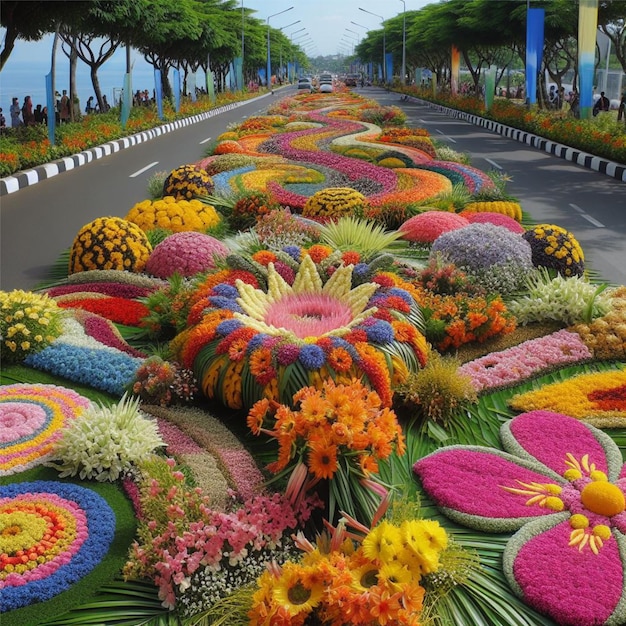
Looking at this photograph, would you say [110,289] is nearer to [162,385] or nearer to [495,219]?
[162,385]

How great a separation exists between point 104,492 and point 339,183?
9.50 m

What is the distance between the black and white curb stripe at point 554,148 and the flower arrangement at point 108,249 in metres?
11.2

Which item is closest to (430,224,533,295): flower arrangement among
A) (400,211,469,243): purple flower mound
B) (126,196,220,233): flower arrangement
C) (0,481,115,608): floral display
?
(400,211,469,243): purple flower mound

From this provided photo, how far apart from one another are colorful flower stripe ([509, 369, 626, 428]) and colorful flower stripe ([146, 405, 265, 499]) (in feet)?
6.40

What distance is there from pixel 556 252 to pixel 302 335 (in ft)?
11.7

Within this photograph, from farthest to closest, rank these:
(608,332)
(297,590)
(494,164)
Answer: (494,164) < (608,332) < (297,590)

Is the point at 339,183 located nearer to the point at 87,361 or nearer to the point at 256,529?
the point at 87,361

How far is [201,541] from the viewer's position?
349 cm

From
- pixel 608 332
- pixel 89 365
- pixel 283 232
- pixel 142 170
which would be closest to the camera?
pixel 89 365

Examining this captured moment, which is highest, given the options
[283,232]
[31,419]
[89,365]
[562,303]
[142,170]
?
[142,170]

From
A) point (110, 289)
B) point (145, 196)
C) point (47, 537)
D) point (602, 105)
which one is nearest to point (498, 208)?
point (110, 289)

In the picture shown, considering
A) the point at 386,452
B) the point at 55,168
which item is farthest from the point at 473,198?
the point at 55,168

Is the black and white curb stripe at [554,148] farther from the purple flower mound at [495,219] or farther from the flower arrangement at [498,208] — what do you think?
the purple flower mound at [495,219]

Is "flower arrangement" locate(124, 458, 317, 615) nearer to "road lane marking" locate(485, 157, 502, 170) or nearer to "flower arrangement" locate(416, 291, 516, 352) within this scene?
"flower arrangement" locate(416, 291, 516, 352)
